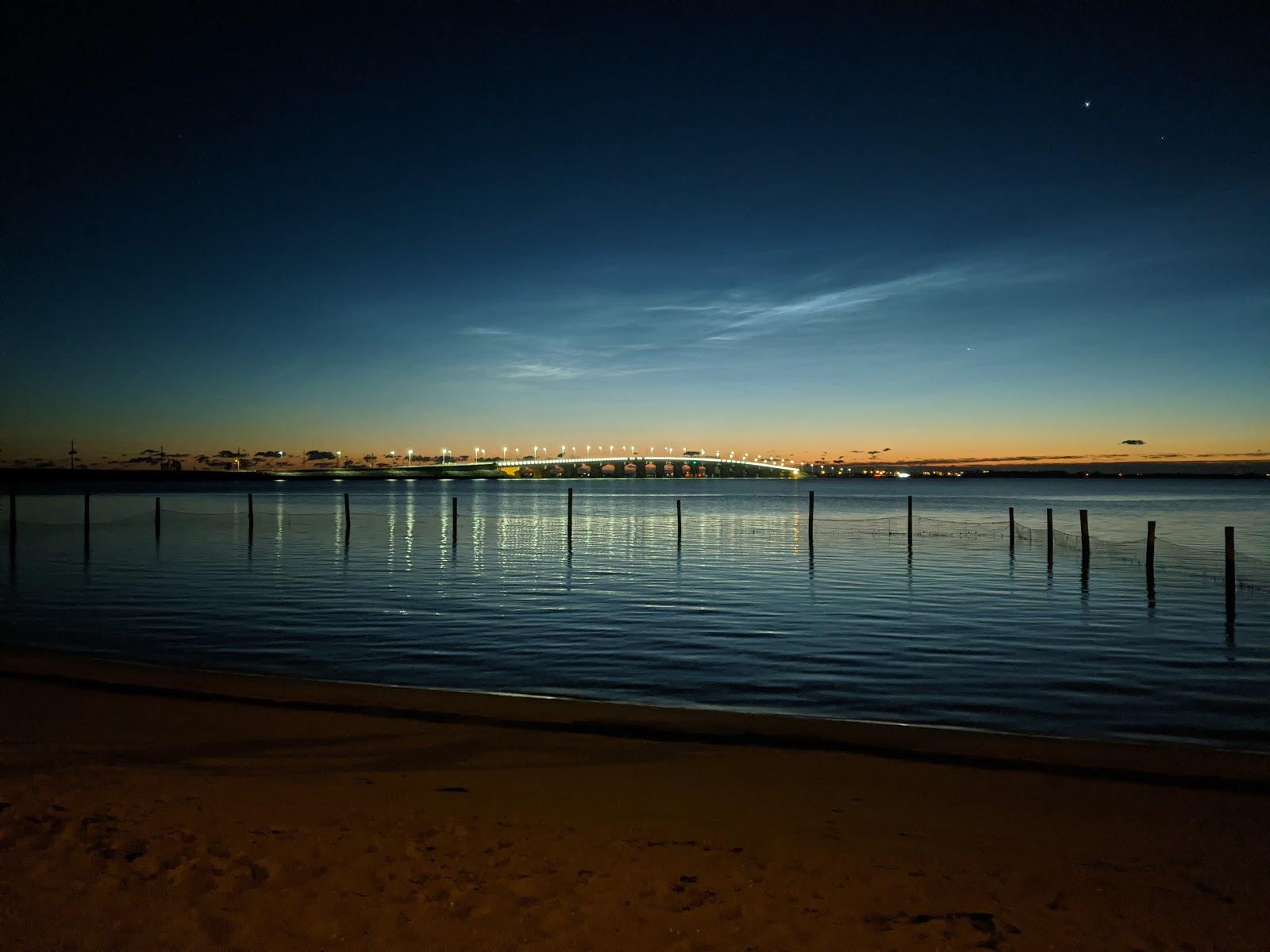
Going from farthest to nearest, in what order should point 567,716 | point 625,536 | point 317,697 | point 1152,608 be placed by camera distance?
point 625,536, point 1152,608, point 317,697, point 567,716

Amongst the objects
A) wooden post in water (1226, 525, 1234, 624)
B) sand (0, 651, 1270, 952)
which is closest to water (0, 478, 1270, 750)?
wooden post in water (1226, 525, 1234, 624)

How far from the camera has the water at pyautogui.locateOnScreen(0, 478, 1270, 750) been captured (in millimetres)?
12461

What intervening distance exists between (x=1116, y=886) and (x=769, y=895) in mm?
2180

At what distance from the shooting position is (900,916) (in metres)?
5.11

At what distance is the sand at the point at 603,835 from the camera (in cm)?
492

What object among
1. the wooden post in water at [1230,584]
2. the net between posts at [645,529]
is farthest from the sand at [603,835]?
the net between posts at [645,529]

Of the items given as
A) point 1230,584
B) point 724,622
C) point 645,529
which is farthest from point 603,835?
point 645,529

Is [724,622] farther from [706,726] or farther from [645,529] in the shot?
[645,529]

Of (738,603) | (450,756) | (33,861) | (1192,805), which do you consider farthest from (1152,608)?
(33,861)

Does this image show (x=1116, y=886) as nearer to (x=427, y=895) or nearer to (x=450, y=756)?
(x=427, y=895)

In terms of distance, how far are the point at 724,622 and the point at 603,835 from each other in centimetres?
1256

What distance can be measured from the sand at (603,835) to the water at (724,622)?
9.75 ft

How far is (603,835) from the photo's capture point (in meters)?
6.37

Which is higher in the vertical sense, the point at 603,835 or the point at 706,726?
the point at 603,835
